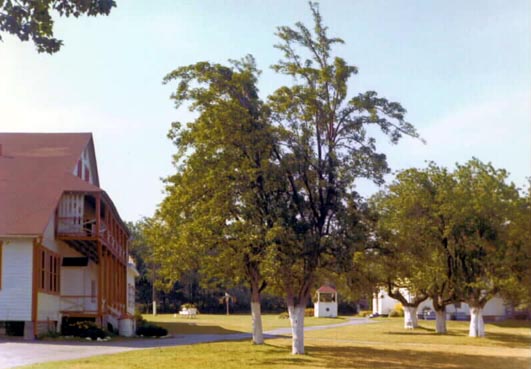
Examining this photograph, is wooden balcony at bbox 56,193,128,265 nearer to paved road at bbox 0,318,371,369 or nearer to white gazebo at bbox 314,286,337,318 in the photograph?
paved road at bbox 0,318,371,369

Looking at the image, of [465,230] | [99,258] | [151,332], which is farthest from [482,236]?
[99,258]

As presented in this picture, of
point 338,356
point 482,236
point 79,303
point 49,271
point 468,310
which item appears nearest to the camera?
point 338,356

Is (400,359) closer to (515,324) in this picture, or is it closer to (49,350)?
(49,350)

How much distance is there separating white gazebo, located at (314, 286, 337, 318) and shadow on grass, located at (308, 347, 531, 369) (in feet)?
153

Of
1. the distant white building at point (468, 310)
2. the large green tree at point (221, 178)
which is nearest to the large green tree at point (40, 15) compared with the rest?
the large green tree at point (221, 178)

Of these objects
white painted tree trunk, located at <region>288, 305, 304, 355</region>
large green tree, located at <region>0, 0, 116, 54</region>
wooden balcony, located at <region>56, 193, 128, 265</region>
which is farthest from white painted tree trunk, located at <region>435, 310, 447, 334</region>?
large green tree, located at <region>0, 0, 116, 54</region>

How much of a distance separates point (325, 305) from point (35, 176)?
49109 millimetres

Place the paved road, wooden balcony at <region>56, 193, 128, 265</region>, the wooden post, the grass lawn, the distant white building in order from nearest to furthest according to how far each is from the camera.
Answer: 1. the paved road
2. the grass lawn
3. the wooden post
4. wooden balcony at <region>56, 193, 128, 265</region>
5. the distant white building

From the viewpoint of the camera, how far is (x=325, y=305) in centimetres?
7894

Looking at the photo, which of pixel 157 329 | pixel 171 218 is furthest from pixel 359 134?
pixel 157 329

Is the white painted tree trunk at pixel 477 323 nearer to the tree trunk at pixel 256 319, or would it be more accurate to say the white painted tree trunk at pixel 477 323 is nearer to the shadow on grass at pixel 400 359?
the shadow on grass at pixel 400 359

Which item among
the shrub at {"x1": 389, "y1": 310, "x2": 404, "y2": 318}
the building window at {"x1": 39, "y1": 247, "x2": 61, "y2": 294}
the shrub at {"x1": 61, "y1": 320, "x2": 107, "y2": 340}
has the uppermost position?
the building window at {"x1": 39, "y1": 247, "x2": 61, "y2": 294}

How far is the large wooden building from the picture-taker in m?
31.0

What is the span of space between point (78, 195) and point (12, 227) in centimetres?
412
